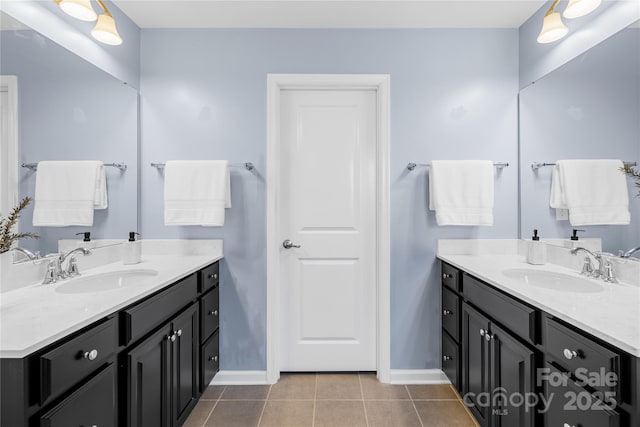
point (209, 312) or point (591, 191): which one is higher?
point (591, 191)

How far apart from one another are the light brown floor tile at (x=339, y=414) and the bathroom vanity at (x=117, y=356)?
2.28 ft

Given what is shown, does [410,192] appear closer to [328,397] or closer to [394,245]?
[394,245]

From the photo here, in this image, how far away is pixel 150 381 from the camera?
4.76 feet

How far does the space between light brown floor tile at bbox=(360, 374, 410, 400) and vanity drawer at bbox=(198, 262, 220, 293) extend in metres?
1.19

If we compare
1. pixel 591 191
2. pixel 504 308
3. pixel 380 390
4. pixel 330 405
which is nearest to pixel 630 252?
pixel 591 191

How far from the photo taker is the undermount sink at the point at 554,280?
1604mm

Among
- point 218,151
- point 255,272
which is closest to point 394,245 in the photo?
point 255,272

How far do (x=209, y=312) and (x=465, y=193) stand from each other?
69.5 inches

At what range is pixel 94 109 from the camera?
1919 millimetres

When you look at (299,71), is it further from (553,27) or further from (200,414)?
(200,414)

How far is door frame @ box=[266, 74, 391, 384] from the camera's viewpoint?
233 cm

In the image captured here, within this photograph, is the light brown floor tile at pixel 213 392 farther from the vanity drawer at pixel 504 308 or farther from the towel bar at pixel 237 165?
the vanity drawer at pixel 504 308

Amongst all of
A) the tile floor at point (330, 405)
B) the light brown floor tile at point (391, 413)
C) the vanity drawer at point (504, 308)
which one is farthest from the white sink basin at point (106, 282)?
Answer: the vanity drawer at point (504, 308)

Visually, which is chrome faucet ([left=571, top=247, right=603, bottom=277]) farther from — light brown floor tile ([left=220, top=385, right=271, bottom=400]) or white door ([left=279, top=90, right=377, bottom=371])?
light brown floor tile ([left=220, top=385, right=271, bottom=400])
